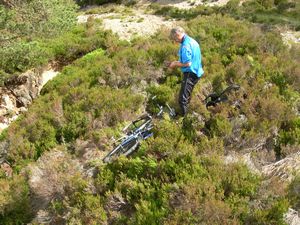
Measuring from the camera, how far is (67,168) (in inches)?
352

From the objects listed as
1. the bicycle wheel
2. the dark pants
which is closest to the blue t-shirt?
the dark pants

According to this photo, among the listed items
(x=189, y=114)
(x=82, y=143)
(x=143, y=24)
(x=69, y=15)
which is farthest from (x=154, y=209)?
(x=143, y=24)

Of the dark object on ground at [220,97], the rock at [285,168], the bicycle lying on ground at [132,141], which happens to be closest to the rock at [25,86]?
the bicycle lying on ground at [132,141]

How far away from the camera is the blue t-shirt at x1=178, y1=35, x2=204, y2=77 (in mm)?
8180

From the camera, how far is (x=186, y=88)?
28.4 feet

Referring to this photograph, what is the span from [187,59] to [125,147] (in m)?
2.30

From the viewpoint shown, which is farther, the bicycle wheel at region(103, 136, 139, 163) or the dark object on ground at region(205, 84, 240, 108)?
the dark object on ground at region(205, 84, 240, 108)

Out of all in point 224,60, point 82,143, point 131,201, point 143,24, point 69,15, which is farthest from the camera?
point 143,24

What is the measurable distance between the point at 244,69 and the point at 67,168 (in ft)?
18.5

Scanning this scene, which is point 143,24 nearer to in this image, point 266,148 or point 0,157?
point 0,157

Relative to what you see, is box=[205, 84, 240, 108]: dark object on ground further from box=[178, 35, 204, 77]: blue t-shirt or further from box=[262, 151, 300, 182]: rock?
box=[262, 151, 300, 182]: rock

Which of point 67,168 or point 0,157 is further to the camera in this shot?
point 0,157

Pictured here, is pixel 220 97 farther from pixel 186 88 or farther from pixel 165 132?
pixel 165 132

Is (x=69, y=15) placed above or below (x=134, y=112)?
above
